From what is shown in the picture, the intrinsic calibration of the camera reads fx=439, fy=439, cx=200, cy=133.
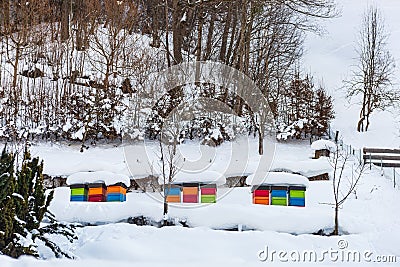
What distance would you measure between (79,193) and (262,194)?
3.19m

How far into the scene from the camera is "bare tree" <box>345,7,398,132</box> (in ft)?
56.4

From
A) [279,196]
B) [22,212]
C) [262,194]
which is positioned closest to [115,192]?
[262,194]

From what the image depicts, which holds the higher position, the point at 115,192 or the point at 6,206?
the point at 6,206

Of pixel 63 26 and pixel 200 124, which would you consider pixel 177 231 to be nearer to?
pixel 200 124

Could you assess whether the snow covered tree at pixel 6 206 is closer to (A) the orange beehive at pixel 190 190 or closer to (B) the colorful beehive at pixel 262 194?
(A) the orange beehive at pixel 190 190

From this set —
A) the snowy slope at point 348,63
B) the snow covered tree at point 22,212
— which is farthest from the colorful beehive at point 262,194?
the snowy slope at point 348,63

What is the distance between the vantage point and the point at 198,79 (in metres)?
13.5

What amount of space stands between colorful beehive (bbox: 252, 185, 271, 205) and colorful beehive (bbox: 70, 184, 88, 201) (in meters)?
2.95

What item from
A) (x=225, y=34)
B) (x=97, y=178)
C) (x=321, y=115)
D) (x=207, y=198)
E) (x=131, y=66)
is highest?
(x=225, y=34)

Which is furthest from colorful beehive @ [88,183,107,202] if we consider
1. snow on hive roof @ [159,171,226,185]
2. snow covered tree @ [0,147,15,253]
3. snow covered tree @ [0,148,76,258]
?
snow covered tree @ [0,147,15,253]

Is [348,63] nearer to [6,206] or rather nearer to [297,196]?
[297,196]

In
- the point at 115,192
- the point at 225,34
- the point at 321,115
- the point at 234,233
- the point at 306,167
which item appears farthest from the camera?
the point at 225,34

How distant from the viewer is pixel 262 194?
773 cm

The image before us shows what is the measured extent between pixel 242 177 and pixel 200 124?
132 inches
